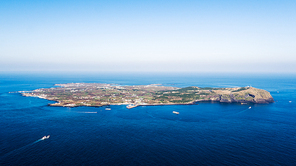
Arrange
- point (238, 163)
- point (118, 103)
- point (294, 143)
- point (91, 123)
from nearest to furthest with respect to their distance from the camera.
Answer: point (238, 163) < point (294, 143) < point (91, 123) < point (118, 103)

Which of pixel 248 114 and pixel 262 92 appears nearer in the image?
pixel 248 114

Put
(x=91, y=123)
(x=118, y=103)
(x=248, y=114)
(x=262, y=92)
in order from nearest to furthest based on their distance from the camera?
(x=91, y=123), (x=248, y=114), (x=118, y=103), (x=262, y=92)

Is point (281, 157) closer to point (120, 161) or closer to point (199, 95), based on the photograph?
point (120, 161)

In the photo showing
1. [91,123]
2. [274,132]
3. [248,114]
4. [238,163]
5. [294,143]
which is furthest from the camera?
[248,114]

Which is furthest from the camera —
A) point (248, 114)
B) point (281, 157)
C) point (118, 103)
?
point (118, 103)

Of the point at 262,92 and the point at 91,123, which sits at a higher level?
the point at 262,92

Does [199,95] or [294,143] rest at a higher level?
[199,95]

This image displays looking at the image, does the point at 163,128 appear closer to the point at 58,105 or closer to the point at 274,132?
the point at 274,132

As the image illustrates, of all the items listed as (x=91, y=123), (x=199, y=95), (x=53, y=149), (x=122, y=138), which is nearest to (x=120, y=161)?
(x=122, y=138)

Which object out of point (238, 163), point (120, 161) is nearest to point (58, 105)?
point (120, 161)
